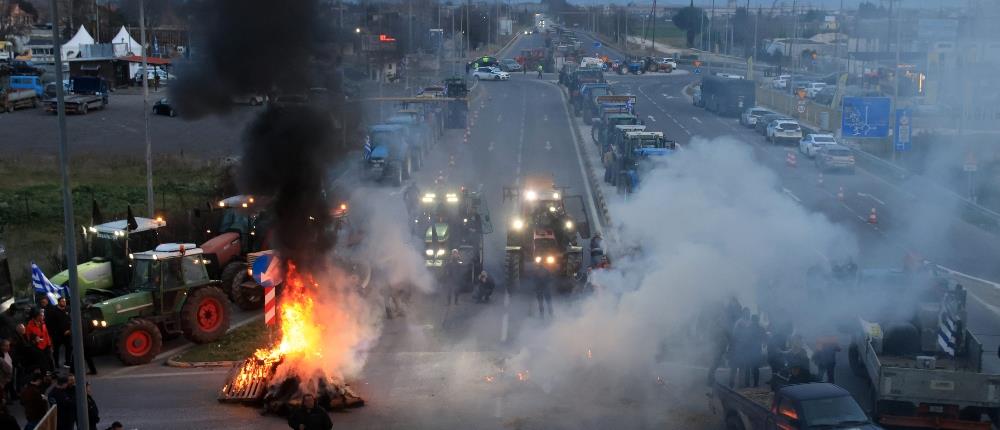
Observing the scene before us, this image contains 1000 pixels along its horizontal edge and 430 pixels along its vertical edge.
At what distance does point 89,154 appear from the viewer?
43312mm

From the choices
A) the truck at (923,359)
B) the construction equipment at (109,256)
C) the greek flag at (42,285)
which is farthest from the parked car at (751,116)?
the greek flag at (42,285)

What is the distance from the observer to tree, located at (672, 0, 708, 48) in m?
118

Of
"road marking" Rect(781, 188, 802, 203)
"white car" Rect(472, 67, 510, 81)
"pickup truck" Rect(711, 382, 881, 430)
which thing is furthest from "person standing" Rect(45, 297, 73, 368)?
"white car" Rect(472, 67, 510, 81)

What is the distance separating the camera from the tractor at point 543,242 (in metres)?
21.3

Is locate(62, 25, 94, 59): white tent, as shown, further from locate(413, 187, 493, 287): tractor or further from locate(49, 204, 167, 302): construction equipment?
locate(49, 204, 167, 302): construction equipment

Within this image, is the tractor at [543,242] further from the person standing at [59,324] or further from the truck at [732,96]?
the truck at [732,96]

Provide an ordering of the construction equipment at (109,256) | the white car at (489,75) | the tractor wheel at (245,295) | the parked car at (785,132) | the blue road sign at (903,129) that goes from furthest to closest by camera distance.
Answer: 1. the white car at (489,75)
2. the parked car at (785,132)
3. the blue road sign at (903,129)
4. the tractor wheel at (245,295)
5. the construction equipment at (109,256)

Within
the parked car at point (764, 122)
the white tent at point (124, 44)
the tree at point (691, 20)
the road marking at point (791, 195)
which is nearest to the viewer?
the road marking at point (791, 195)

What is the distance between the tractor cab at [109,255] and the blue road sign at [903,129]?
26665 mm

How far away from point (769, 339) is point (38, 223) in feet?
78.6

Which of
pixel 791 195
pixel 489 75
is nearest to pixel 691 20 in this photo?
pixel 489 75

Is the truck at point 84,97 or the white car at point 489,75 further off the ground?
the white car at point 489,75

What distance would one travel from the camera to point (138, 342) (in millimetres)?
17203

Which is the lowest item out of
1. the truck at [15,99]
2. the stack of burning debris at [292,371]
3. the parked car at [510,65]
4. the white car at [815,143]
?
the stack of burning debris at [292,371]
